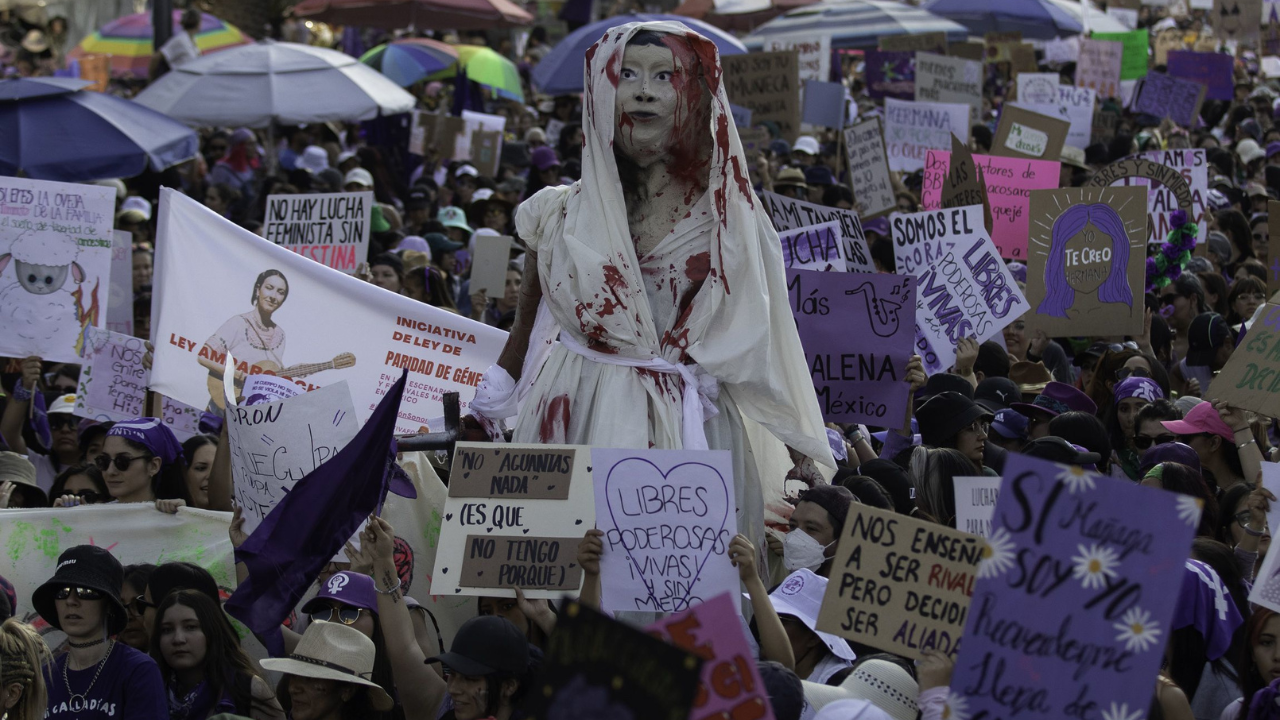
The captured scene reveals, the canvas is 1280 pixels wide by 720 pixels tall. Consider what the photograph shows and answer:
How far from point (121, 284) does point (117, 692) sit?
4.50 meters

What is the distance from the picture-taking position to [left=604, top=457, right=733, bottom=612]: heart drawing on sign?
3.96 m

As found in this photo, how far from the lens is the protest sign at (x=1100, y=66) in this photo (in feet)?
66.9

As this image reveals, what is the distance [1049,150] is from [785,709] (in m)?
9.48

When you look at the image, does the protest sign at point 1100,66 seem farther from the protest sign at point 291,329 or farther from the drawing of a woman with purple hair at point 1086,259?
the protest sign at point 291,329

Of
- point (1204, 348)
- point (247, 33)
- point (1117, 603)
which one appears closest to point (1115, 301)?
point (1204, 348)

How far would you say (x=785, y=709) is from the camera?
3.44 metres

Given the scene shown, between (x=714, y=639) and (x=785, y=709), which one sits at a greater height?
(x=714, y=639)

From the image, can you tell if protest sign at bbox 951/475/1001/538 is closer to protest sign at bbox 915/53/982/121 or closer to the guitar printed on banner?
the guitar printed on banner

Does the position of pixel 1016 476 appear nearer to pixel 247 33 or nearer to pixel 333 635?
pixel 333 635

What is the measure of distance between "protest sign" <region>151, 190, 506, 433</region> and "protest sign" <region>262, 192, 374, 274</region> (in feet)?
7.40

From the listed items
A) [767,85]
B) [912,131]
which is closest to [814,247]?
[912,131]

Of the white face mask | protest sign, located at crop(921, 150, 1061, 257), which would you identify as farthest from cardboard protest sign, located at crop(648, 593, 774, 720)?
protest sign, located at crop(921, 150, 1061, 257)

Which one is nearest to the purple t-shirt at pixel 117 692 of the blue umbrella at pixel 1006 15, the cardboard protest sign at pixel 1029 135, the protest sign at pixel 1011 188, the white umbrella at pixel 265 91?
the protest sign at pixel 1011 188

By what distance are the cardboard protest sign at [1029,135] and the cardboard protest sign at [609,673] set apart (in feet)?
33.6
